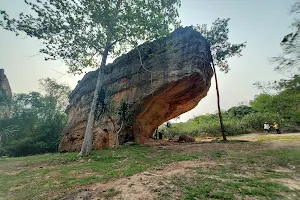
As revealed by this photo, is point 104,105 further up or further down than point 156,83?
further down

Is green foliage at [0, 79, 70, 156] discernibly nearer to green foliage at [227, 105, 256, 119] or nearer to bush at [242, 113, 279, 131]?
bush at [242, 113, 279, 131]

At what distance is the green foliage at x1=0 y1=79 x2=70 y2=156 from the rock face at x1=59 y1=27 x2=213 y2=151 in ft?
24.0

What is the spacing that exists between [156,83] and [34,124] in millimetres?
25908

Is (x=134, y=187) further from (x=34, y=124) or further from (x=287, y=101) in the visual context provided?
(x=34, y=124)

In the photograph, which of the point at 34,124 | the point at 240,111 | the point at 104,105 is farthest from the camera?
the point at 240,111

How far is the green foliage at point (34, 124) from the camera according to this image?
917 inches

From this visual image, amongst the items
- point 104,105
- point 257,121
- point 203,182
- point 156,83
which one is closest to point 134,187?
point 203,182

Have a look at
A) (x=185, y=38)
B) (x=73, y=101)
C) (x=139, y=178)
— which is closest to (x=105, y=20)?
(x=185, y=38)

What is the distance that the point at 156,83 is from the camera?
591 inches

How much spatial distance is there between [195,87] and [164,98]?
2799 millimetres

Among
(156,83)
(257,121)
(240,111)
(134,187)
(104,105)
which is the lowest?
(134,187)

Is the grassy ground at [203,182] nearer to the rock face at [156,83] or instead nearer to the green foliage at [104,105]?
the green foliage at [104,105]

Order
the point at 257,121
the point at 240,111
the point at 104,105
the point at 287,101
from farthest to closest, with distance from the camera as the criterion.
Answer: the point at 240,111, the point at 257,121, the point at 287,101, the point at 104,105

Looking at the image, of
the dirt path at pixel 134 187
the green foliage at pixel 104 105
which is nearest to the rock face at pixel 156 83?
the green foliage at pixel 104 105
